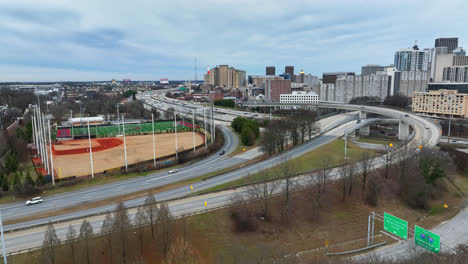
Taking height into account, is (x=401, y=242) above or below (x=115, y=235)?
below

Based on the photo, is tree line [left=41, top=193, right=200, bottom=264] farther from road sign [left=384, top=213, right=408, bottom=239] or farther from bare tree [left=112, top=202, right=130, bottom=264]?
road sign [left=384, top=213, right=408, bottom=239]

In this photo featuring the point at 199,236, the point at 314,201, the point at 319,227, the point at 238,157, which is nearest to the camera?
the point at 199,236

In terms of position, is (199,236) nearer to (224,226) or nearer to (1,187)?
(224,226)

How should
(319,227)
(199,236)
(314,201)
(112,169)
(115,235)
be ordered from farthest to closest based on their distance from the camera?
1. (112,169)
2. (314,201)
3. (319,227)
4. (199,236)
5. (115,235)

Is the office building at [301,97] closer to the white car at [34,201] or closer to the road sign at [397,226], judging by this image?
the white car at [34,201]

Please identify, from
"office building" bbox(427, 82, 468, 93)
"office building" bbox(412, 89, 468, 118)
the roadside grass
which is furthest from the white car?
"office building" bbox(427, 82, 468, 93)

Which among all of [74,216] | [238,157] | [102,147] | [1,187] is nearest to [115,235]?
[74,216]

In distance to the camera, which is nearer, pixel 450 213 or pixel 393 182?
pixel 450 213
